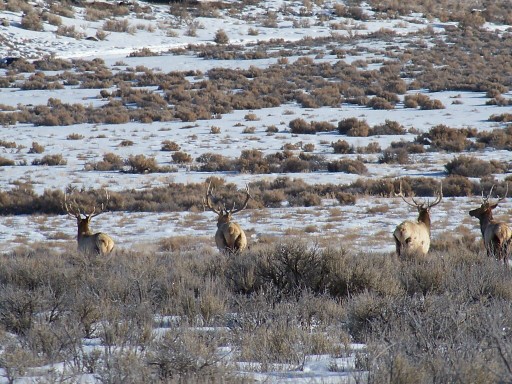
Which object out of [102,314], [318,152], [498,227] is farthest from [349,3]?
[102,314]

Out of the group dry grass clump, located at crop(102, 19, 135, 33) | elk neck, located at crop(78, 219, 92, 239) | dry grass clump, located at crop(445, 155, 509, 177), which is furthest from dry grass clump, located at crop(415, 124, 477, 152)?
dry grass clump, located at crop(102, 19, 135, 33)

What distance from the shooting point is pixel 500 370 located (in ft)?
13.9

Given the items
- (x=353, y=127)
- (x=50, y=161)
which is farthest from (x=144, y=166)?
(x=353, y=127)

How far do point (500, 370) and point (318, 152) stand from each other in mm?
20264

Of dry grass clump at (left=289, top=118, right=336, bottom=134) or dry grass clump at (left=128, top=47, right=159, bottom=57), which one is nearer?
dry grass clump at (left=289, top=118, right=336, bottom=134)

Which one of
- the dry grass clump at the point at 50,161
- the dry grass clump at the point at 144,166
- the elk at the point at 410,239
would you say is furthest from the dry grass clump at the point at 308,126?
the elk at the point at 410,239

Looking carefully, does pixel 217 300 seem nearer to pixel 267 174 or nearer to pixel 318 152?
pixel 267 174

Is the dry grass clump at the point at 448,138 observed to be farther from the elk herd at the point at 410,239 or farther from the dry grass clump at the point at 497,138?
the elk herd at the point at 410,239

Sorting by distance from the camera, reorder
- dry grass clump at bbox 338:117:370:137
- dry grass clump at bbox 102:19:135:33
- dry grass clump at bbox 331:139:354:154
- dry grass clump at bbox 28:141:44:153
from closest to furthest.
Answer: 1. dry grass clump at bbox 331:139:354:154
2. dry grass clump at bbox 28:141:44:153
3. dry grass clump at bbox 338:117:370:137
4. dry grass clump at bbox 102:19:135:33

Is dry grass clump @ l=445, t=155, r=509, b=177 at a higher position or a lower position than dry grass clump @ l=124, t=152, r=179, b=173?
higher

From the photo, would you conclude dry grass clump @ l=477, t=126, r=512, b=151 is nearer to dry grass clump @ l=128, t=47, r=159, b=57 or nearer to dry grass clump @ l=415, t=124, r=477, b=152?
dry grass clump @ l=415, t=124, r=477, b=152

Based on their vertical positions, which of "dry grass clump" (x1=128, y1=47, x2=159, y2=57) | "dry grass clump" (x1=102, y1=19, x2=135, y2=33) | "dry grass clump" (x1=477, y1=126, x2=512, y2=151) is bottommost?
"dry grass clump" (x1=477, y1=126, x2=512, y2=151)

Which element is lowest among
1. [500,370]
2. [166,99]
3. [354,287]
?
[166,99]

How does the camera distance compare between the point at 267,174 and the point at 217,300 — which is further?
the point at 267,174
